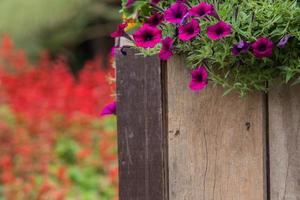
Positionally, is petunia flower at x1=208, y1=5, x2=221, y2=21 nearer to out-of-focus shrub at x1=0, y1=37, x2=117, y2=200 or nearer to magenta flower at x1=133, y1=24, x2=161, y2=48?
magenta flower at x1=133, y1=24, x2=161, y2=48

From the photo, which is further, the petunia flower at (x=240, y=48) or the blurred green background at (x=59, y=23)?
the blurred green background at (x=59, y=23)

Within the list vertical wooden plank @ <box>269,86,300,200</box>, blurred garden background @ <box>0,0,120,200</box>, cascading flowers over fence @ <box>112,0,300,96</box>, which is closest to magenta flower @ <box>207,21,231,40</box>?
cascading flowers over fence @ <box>112,0,300,96</box>

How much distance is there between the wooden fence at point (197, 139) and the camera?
5.54ft

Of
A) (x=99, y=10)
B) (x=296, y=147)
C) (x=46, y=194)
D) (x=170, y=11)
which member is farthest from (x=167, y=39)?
(x=99, y=10)

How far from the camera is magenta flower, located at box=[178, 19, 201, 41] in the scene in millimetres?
1575

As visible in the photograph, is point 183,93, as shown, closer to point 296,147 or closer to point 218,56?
point 218,56

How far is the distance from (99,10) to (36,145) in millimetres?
3341

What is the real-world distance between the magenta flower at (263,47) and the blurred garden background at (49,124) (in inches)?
89.8

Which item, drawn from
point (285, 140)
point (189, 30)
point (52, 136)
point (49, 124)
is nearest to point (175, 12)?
point (189, 30)

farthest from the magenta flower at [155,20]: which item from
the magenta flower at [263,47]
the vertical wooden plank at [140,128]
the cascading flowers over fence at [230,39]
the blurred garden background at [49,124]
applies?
the blurred garden background at [49,124]

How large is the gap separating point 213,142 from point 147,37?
1.07 ft

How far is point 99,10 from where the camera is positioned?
25.0ft

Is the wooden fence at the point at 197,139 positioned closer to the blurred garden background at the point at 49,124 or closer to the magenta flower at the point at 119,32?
the magenta flower at the point at 119,32

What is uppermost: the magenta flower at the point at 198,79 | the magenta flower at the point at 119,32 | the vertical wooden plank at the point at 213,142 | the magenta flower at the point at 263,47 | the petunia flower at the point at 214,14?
the petunia flower at the point at 214,14
